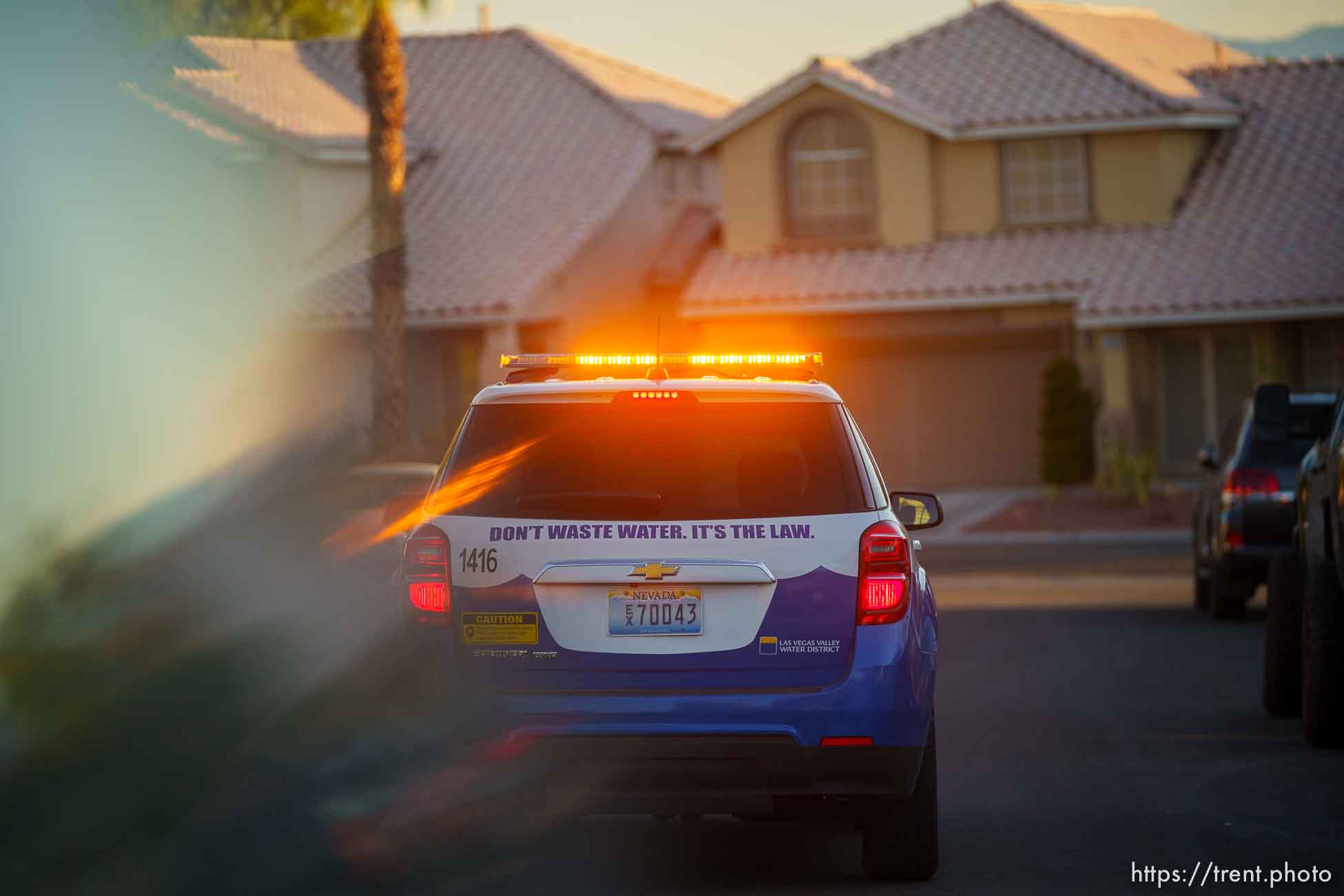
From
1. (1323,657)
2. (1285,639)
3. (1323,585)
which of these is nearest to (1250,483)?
(1285,639)

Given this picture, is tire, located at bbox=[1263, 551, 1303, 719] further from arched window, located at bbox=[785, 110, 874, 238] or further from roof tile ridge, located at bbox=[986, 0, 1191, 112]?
arched window, located at bbox=[785, 110, 874, 238]

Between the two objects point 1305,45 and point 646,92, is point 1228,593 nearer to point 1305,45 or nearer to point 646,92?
point 646,92

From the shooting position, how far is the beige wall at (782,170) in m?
39.3

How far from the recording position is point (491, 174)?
42.8 metres

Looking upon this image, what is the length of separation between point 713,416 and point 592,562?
0.71 metres

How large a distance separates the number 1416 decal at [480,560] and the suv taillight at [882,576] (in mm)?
1227

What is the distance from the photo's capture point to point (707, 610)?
295 inches

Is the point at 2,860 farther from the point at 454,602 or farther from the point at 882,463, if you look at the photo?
the point at 882,463

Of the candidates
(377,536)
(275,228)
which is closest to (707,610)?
(377,536)

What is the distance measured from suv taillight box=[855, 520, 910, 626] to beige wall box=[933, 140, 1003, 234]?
32.2m

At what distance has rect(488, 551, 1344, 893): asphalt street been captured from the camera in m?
8.35

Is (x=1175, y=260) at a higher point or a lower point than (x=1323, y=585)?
higher

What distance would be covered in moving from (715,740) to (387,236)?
25.5m

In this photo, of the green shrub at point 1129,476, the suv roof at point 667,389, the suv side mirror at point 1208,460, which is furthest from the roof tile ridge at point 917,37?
the suv roof at point 667,389
